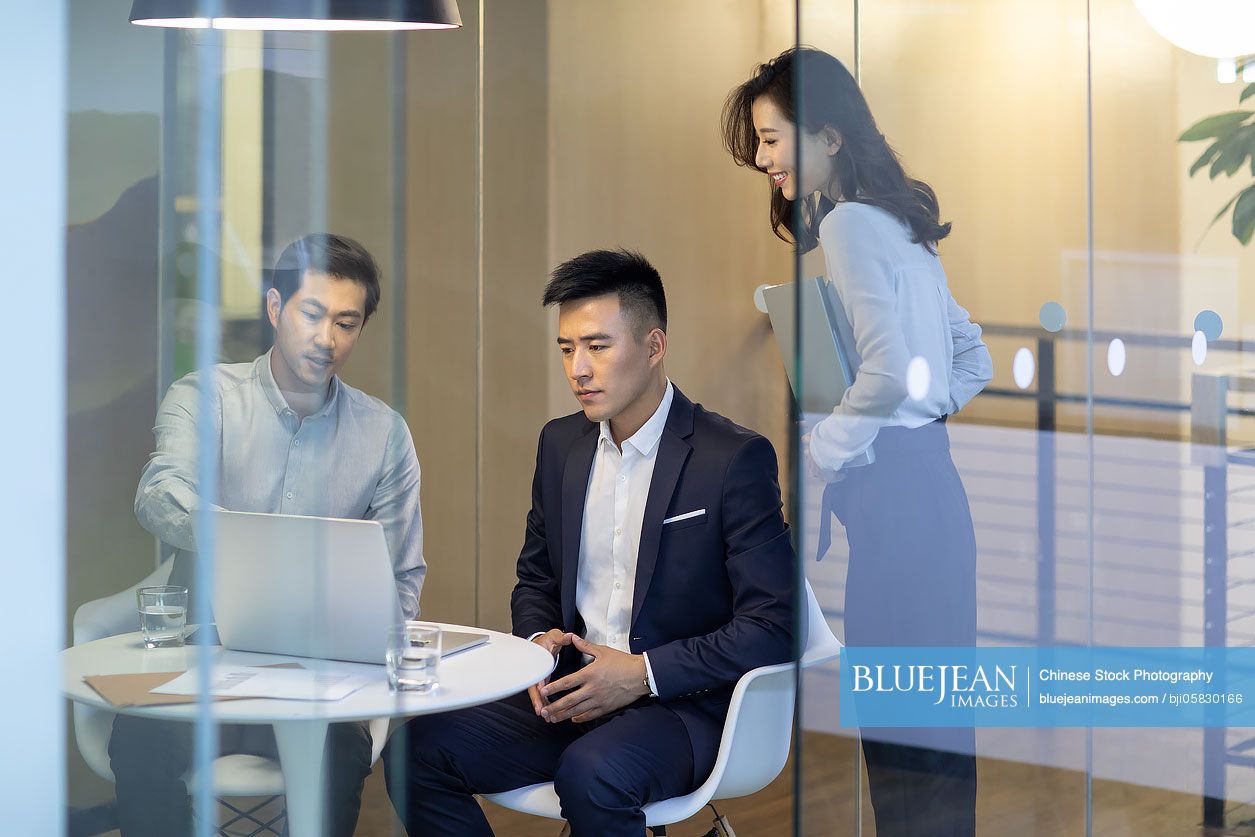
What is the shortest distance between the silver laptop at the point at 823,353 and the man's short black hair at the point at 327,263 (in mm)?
823

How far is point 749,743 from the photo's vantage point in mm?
2314

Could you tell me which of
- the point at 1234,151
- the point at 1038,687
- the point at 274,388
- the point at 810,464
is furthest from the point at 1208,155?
the point at 274,388

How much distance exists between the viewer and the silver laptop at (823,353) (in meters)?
2.39

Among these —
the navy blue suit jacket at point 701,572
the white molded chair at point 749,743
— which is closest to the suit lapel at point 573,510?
the navy blue suit jacket at point 701,572

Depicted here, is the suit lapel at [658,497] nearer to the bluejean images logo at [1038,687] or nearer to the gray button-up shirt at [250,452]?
the bluejean images logo at [1038,687]

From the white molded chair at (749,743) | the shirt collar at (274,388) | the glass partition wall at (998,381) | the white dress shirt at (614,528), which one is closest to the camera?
the shirt collar at (274,388)

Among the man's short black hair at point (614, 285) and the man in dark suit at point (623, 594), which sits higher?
the man's short black hair at point (614, 285)

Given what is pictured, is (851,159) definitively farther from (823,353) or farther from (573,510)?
(573,510)

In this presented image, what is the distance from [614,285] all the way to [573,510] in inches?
17.5

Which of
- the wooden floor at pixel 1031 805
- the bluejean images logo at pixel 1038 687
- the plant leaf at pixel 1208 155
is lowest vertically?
the wooden floor at pixel 1031 805

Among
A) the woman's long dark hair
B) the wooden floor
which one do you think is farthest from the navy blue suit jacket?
the woman's long dark hair

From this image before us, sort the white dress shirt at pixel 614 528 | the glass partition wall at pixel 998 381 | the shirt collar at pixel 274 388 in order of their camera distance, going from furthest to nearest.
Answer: the white dress shirt at pixel 614 528
the glass partition wall at pixel 998 381
the shirt collar at pixel 274 388

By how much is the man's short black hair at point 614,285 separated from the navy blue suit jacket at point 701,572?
18 cm

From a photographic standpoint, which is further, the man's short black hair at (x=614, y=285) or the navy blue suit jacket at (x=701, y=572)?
the man's short black hair at (x=614, y=285)
